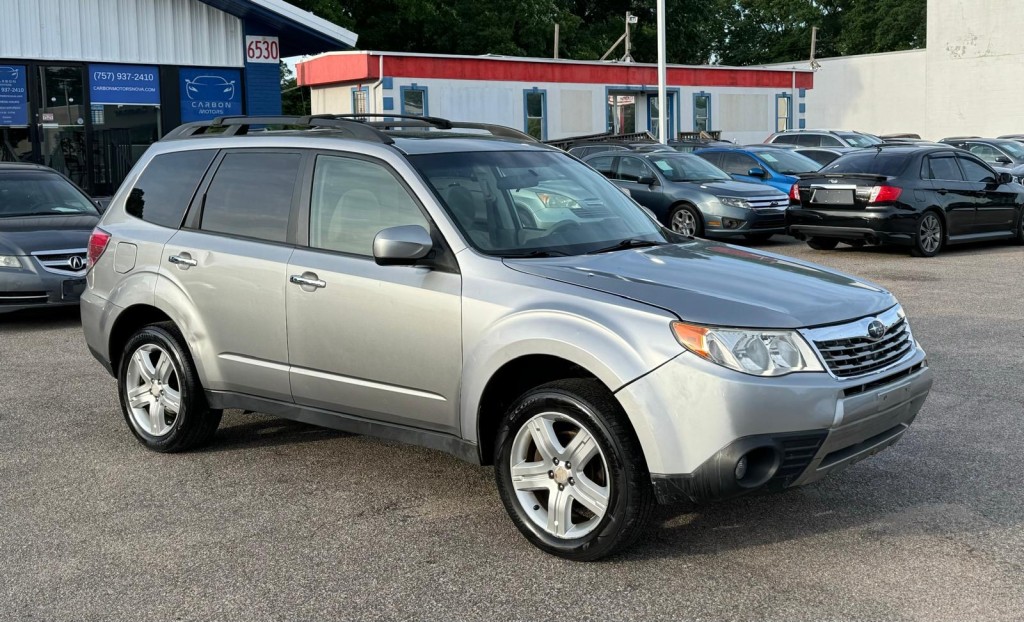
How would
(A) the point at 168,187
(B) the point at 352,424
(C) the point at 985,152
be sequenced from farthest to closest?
1. (C) the point at 985,152
2. (A) the point at 168,187
3. (B) the point at 352,424

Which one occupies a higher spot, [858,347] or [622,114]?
[622,114]

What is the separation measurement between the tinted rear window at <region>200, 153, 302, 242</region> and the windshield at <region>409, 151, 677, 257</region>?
82 cm

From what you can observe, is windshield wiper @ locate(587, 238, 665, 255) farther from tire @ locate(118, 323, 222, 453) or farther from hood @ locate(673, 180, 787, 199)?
hood @ locate(673, 180, 787, 199)

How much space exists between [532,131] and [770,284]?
101ft

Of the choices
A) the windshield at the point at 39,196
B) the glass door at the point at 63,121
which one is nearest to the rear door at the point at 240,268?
the windshield at the point at 39,196

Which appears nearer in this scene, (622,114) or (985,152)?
(985,152)

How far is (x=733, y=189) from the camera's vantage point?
58.4 ft

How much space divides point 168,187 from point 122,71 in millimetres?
13733

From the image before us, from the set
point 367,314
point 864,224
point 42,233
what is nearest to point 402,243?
point 367,314

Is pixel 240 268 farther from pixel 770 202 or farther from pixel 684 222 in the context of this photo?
pixel 770 202

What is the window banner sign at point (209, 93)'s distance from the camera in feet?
64.4

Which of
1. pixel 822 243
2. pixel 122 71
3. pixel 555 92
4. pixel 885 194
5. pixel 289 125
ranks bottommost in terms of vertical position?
pixel 822 243

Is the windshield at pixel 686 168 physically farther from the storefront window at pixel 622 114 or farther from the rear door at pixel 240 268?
the storefront window at pixel 622 114

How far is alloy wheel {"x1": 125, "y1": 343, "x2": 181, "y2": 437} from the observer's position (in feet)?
20.6
